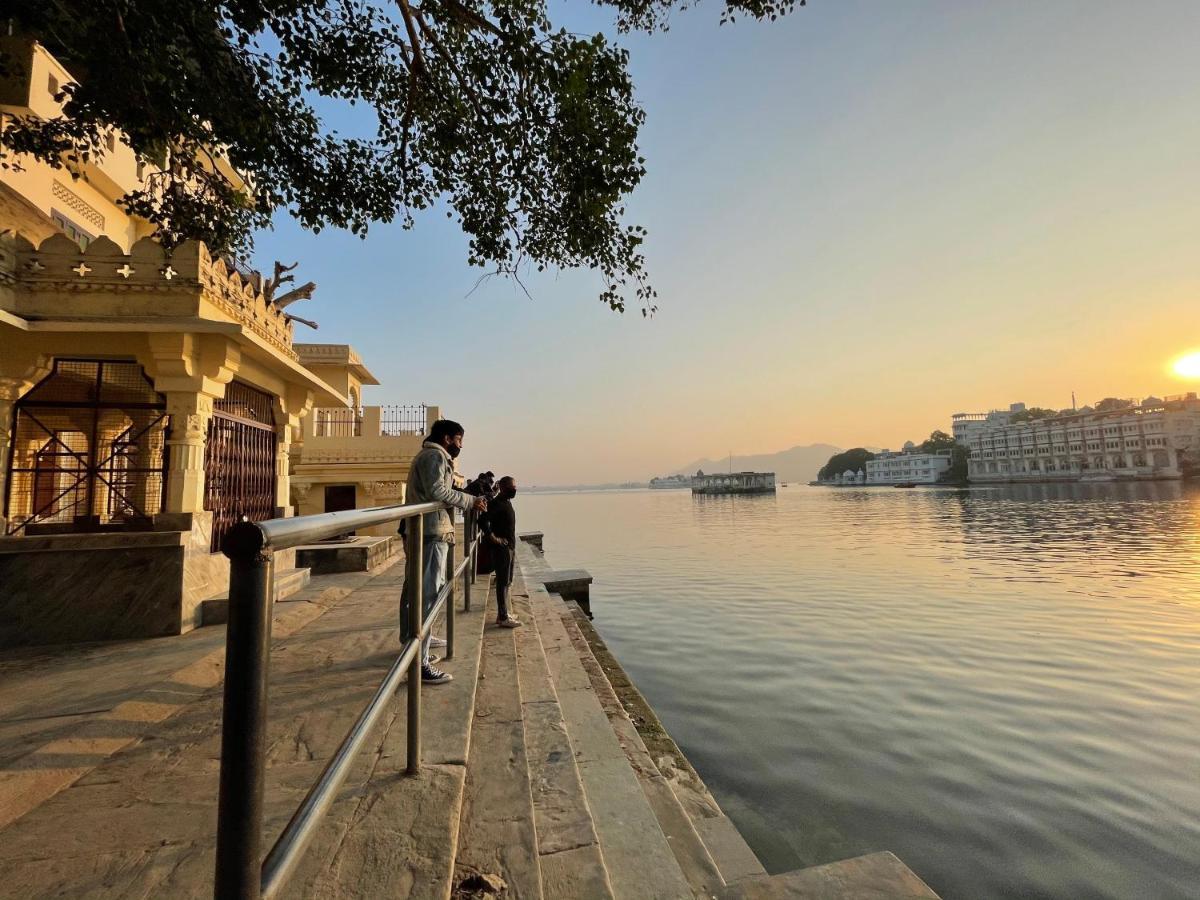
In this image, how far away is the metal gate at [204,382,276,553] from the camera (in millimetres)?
6352

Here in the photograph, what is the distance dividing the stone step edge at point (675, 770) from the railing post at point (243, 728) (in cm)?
214

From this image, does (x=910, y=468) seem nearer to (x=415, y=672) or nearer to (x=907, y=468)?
(x=907, y=468)

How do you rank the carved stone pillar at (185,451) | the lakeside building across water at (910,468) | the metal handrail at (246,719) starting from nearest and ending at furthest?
the metal handrail at (246,719) < the carved stone pillar at (185,451) < the lakeside building across water at (910,468)

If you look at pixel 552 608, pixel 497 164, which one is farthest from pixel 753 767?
pixel 497 164

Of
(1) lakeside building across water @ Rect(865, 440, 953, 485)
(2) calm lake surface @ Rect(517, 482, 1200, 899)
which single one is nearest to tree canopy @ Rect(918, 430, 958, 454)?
(1) lakeside building across water @ Rect(865, 440, 953, 485)

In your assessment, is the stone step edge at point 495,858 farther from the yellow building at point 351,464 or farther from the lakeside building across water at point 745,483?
the lakeside building across water at point 745,483

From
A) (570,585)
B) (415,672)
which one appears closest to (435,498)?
(415,672)

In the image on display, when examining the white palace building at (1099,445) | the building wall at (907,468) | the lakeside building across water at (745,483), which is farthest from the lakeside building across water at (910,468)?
the lakeside building across water at (745,483)

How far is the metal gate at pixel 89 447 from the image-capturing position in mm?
5680

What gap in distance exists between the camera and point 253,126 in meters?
5.51

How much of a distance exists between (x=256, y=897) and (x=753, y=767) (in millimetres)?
5453

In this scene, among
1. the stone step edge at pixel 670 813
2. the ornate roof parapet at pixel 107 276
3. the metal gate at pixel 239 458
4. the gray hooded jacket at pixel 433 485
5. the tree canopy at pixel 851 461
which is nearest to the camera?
the stone step edge at pixel 670 813

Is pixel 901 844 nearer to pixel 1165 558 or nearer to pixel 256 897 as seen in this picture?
pixel 256 897

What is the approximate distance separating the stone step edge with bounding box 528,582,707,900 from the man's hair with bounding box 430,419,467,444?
7.34 feet
